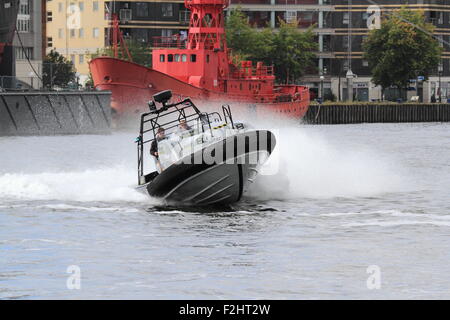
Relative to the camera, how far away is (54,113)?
74688 millimetres

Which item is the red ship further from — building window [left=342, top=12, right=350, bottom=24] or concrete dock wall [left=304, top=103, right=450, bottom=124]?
building window [left=342, top=12, right=350, bottom=24]

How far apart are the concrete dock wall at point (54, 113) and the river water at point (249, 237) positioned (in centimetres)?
2701

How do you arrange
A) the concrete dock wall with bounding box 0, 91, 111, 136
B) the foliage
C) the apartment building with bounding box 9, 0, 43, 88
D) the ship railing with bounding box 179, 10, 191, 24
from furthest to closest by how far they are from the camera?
the ship railing with bounding box 179, 10, 191, 24
the foliage
the apartment building with bounding box 9, 0, 43, 88
the concrete dock wall with bounding box 0, 91, 111, 136

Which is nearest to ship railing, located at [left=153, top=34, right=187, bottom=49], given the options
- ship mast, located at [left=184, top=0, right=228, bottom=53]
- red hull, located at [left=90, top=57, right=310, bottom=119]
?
ship mast, located at [left=184, top=0, right=228, bottom=53]

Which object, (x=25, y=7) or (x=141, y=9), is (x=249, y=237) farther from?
(x=141, y=9)

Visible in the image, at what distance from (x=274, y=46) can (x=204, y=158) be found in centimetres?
9101

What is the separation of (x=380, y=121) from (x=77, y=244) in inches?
3442

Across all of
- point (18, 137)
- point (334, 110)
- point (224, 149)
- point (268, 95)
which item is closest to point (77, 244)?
point (224, 149)

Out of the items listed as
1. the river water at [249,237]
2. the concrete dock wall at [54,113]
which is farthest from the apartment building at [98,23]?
the river water at [249,237]

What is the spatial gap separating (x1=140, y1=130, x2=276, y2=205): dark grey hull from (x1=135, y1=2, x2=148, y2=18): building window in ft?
331

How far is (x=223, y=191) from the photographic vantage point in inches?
1229

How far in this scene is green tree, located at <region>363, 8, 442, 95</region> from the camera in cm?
12544

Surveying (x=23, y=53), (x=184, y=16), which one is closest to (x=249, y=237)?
(x=23, y=53)

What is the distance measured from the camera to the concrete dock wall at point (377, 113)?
106938 mm
